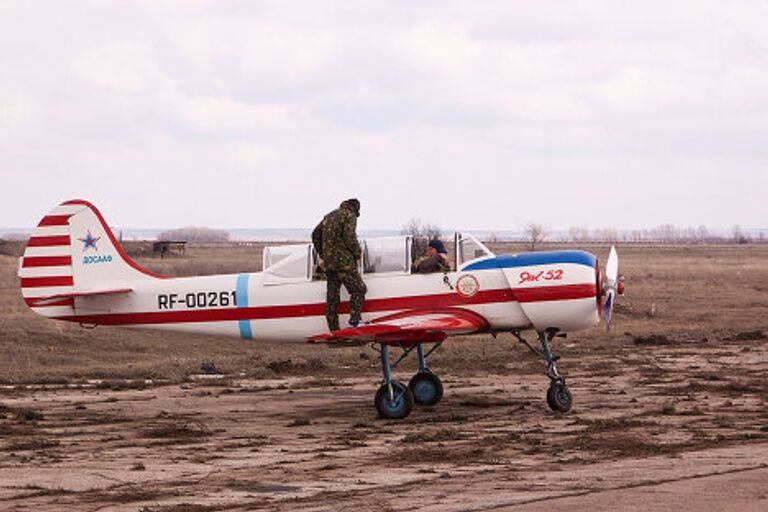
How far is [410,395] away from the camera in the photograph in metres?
17.5

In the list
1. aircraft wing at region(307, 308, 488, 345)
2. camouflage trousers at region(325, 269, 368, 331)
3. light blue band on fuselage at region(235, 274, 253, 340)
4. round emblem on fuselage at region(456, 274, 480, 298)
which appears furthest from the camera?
light blue band on fuselage at region(235, 274, 253, 340)

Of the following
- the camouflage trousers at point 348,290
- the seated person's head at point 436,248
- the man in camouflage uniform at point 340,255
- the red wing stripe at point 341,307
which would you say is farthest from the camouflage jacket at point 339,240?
the seated person's head at point 436,248

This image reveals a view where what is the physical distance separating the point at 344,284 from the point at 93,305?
12.8 feet

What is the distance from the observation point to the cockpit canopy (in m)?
18.3

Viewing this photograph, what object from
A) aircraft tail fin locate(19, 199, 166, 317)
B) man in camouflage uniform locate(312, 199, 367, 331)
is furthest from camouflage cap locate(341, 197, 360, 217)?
aircraft tail fin locate(19, 199, 166, 317)

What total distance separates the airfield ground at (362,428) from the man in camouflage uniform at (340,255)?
57.5 inches

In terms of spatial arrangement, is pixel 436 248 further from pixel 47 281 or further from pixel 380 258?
pixel 47 281

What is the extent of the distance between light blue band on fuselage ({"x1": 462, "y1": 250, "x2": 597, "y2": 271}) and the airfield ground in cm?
200

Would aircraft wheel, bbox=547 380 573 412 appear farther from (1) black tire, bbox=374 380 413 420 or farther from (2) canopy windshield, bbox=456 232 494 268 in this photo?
(2) canopy windshield, bbox=456 232 494 268

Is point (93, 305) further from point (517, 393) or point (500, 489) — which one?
point (500, 489)

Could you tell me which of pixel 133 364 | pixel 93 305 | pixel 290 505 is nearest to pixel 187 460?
pixel 290 505

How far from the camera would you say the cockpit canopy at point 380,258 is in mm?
18312

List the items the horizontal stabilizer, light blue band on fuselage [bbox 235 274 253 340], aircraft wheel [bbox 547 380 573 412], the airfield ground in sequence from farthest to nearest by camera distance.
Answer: the horizontal stabilizer < light blue band on fuselage [bbox 235 274 253 340] < aircraft wheel [bbox 547 380 573 412] < the airfield ground

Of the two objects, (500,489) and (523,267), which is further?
(523,267)
